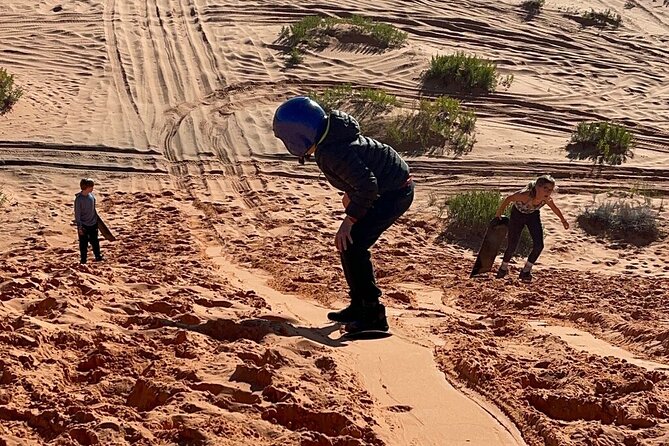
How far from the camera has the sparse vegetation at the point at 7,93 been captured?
1284cm

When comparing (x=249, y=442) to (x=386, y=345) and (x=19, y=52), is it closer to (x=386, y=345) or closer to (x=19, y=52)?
(x=386, y=345)

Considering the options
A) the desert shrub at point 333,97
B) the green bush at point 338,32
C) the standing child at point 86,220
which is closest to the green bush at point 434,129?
the desert shrub at point 333,97

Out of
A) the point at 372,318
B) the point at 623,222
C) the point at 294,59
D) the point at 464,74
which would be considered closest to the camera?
the point at 372,318

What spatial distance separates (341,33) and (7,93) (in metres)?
6.13

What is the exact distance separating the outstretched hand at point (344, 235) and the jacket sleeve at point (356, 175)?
110mm

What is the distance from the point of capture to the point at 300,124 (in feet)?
16.1

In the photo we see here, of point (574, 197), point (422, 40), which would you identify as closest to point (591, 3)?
point (422, 40)

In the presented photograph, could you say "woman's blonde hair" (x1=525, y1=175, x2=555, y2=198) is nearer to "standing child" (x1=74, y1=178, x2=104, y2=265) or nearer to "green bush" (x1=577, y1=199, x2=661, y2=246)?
"green bush" (x1=577, y1=199, x2=661, y2=246)

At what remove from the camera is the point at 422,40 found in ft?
55.3

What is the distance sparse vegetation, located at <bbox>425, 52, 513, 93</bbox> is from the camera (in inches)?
574

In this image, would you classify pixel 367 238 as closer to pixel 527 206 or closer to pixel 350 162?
pixel 350 162

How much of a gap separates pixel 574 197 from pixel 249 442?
8.29m

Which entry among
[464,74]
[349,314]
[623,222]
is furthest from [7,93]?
[349,314]

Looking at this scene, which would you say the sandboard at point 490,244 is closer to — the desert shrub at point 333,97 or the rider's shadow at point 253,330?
the rider's shadow at point 253,330
